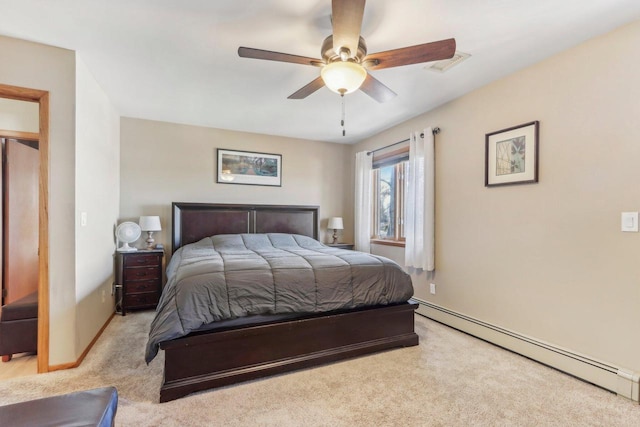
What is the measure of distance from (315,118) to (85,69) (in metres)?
2.44

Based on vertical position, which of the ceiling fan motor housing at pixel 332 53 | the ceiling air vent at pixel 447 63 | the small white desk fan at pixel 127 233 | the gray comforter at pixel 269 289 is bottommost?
the gray comforter at pixel 269 289

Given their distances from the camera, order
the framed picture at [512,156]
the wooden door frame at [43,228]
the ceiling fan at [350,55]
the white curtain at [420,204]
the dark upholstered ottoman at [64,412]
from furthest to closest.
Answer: the white curtain at [420,204]
the framed picture at [512,156]
the wooden door frame at [43,228]
the ceiling fan at [350,55]
the dark upholstered ottoman at [64,412]

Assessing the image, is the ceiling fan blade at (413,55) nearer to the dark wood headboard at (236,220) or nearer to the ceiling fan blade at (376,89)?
the ceiling fan blade at (376,89)

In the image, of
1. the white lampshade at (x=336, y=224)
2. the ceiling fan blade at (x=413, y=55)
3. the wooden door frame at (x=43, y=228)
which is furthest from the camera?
the white lampshade at (x=336, y=224)

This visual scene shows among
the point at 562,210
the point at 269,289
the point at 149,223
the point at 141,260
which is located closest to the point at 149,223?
the point at 149,223

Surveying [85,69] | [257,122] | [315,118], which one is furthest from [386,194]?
[85,69]

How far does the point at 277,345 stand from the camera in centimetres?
231

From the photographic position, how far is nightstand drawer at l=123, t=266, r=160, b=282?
3650 mm

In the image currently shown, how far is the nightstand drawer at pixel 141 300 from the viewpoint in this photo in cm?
367

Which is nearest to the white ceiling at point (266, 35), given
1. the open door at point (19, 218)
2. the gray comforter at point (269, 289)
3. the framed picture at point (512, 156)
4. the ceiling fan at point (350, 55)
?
the ceiling fan at point (350, 55)

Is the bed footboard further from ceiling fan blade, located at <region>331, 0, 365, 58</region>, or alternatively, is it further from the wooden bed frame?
ceiling fan blade, located at <region>331, 0, 365, 58</region>

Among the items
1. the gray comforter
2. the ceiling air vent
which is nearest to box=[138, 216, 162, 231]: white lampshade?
the gray comforter

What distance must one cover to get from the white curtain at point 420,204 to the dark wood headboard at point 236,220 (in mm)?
1711

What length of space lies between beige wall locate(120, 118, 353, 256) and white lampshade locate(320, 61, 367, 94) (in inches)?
121
